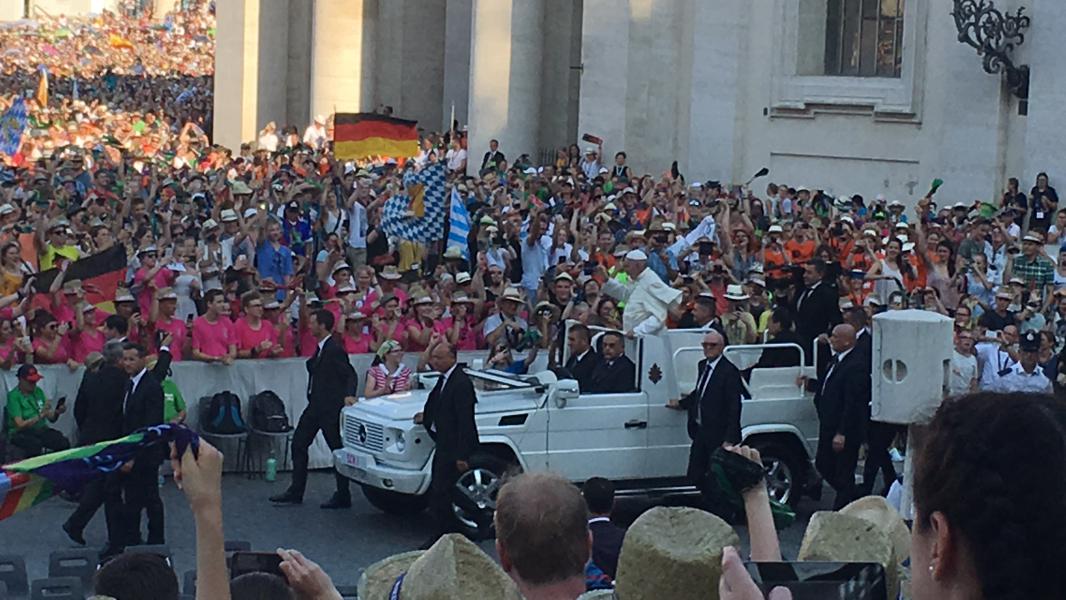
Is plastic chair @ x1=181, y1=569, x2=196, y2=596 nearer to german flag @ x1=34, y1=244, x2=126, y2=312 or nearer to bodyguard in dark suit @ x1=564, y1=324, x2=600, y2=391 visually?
bodyguard in dark suit @ x1=564, y1=324, x2=600, y2=391

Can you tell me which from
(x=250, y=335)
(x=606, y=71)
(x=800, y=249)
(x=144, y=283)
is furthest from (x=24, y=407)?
(x=606, y=71)

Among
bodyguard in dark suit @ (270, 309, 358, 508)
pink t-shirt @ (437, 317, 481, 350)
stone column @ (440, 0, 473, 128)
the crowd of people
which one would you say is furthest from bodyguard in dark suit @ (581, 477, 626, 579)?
stone column @ (440, 0, 473, 128)

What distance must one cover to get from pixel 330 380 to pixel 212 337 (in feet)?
5.58

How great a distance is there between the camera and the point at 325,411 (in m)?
15.4

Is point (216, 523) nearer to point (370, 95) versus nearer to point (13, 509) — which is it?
point (13, 509)

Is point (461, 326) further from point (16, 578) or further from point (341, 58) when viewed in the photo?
point (341, 58)

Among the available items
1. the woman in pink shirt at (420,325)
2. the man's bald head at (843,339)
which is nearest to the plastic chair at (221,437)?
the woman in pink shirt at (420,325)

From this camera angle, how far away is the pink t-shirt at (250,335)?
1698 cm

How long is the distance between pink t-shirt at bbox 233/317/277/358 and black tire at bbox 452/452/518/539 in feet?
11.9

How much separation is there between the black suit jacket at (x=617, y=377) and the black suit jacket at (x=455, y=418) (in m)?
1.66

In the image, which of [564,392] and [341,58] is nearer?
[564,392]

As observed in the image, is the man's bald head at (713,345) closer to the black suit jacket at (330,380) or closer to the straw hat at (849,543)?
the black suit jacket at (330,380)

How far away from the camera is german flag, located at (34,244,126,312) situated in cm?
1686

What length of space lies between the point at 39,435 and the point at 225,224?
7.75 meters
